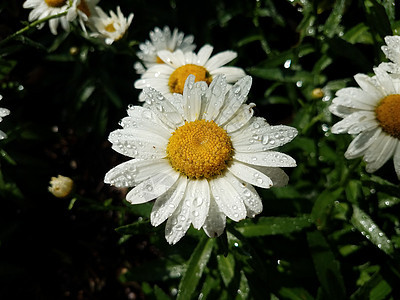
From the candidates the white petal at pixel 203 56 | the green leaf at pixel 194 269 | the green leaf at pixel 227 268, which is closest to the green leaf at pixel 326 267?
the green leaf at pixel 227 268

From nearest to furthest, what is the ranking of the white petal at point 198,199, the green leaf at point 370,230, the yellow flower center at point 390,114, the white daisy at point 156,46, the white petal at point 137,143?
the white petal at point 198,199, the white petal at point 137,143, the yellow flower center at point 390,114, the green leaf at point 370,230, the white daisy at point 156,46

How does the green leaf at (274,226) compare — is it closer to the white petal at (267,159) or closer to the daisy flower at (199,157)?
the daisy flower at (199,157)

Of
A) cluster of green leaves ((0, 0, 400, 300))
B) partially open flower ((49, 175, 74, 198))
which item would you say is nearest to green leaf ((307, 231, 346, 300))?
cluster of green leaves ((0, 0, 400, 300))

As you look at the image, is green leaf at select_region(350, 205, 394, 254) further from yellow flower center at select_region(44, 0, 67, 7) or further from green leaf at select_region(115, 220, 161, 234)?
yellow flower center at select_region(44, 0, 67, 7)

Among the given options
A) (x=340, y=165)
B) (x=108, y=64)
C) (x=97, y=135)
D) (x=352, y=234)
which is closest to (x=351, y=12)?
(x=340, y=165)

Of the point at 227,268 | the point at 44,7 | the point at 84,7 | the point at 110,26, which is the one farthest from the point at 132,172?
the point at 44,7

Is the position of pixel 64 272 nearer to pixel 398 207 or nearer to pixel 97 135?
pixel 97 135

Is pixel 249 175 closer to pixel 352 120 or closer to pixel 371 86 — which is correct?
pixel 352 120
